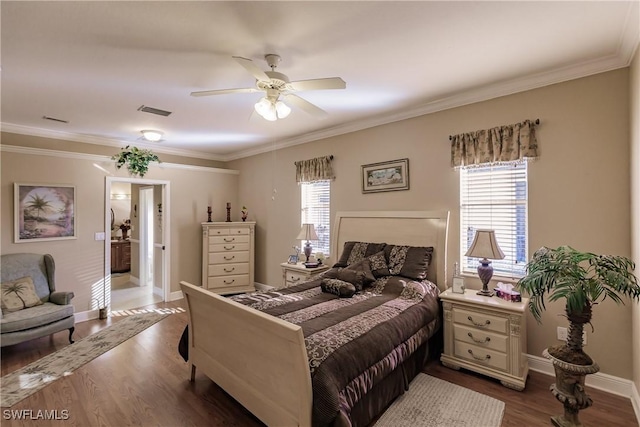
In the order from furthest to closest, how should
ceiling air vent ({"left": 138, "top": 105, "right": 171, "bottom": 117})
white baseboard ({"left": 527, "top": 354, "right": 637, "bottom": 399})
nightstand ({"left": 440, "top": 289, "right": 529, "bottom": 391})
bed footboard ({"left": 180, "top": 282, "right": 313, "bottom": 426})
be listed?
1. ceiling air vent ({"left": 138, "top": 105, "right": 171, "bottom": 117})
2. nightstand ({"left": 440, "top": 289, "right": 529, "bottom": 391})
3. white baseboard ({"left": 527, "top": 354, "right": 637, "bottom": 399})
4. bed footboard ({"left": 180, "top": 282, "right": 313, "bottom": 426})

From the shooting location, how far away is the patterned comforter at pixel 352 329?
5.73 feet

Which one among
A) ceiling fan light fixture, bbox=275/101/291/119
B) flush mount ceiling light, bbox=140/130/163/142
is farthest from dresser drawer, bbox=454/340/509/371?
flush mount ceiling light, bbox=140/130/163/142

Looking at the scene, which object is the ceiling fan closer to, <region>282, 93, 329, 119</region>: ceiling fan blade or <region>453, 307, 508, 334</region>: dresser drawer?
<region>282, 93, 329, 119</region>: ceiling fan blade

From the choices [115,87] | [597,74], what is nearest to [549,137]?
[597,74]

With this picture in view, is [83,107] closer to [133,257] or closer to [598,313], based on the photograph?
[133,257]

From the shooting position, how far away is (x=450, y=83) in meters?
2.97

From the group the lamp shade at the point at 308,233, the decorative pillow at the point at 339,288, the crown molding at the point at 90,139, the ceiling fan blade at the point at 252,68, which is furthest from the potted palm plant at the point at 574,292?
the crown molding at the point at 90,139

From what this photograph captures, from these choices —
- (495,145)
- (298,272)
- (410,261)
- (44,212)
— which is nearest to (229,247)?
(298,272)

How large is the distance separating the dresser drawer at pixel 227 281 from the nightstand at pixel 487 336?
3.65 m

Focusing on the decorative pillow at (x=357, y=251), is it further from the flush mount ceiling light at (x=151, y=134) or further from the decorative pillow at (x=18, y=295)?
the decorative pillow at (x=18, y=295)

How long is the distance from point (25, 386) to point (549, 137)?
16.9 feet

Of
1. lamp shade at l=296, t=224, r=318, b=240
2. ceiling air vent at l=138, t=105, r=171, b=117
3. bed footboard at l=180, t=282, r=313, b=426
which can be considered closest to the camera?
bed footboard at l=180, t=282, r=313, b=426

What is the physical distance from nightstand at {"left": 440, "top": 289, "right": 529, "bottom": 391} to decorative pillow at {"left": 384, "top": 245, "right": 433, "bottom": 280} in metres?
0.35

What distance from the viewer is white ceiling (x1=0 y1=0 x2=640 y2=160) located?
1.88 metres
